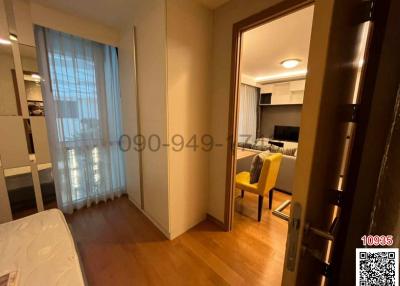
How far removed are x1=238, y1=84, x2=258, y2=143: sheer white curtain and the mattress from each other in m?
4.72

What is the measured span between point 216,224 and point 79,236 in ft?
5.33

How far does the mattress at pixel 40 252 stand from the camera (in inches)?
34.7

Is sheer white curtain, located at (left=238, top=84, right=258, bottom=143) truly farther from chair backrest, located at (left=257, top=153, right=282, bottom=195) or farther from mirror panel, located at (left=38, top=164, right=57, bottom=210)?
mirror panel, located at (left=38, top=164, right=57, bottom=210)

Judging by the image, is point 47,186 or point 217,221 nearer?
point 47,186

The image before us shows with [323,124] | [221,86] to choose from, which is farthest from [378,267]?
[221,86]

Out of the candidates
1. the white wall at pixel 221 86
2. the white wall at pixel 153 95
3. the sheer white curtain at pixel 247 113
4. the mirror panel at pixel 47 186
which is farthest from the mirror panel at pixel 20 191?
the sheer white curtain at pixel 247 113

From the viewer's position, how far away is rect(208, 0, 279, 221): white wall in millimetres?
1666

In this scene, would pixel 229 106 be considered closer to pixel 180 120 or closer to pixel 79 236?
pixel 180 120

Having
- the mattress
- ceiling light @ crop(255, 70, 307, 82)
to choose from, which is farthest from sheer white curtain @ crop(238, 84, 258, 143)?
the mattress

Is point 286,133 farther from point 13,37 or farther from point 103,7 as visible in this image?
point 13,37

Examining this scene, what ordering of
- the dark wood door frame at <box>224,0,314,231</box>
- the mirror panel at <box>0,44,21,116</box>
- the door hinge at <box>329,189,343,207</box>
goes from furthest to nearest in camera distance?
the mirror panel at <box>0,44,21,116</box> → the dark wood door frame at <box>224,0,314,231</box> → the door hinge at <box>329,189,343,207</box>

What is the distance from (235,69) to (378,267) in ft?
5.57

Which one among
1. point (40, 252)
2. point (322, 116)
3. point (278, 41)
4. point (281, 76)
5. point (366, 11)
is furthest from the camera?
point (281, 76)

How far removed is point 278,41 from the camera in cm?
267
